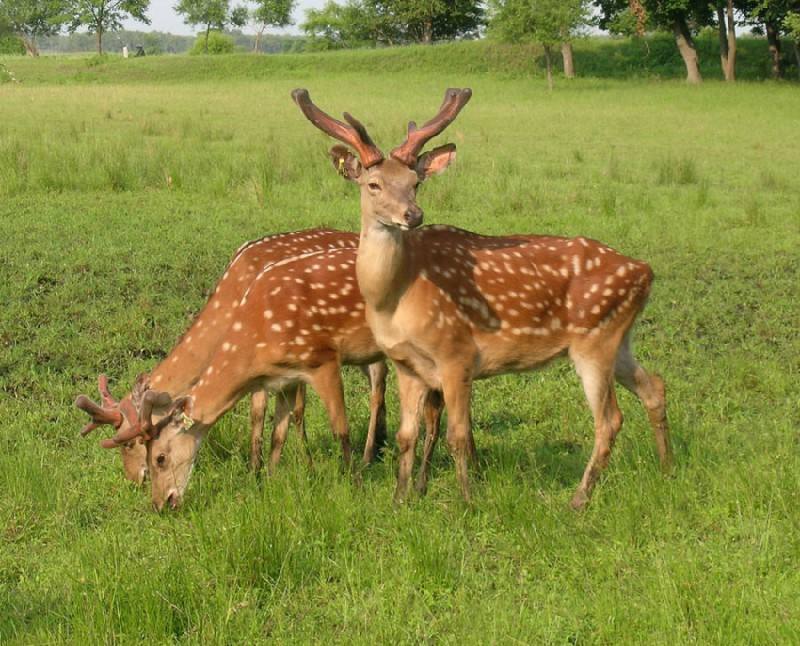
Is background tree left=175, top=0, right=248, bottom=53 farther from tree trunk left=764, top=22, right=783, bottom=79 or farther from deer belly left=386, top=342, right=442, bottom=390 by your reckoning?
deer belly left=386, top=342, right=442, bottom=390

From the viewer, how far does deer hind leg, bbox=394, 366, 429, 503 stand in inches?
207

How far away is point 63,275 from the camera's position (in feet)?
29.8

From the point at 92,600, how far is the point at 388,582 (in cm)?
111

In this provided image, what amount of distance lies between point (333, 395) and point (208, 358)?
2.25ft

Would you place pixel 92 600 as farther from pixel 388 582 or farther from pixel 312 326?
pixel 312 326

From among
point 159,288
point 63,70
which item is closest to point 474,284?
point 159,288

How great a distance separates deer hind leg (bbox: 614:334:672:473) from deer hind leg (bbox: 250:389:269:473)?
1.94 metres

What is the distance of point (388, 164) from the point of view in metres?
4.86

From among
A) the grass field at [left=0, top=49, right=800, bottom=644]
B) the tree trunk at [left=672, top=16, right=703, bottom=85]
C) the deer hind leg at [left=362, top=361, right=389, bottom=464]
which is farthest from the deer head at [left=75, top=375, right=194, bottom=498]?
the tree trunk at [left=672, top=16, right=703, bottom=85]

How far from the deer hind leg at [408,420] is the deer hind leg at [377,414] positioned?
752mm

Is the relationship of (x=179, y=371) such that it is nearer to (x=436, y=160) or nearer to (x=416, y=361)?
(x=416, y=361)

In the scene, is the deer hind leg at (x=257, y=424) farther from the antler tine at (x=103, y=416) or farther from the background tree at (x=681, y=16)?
the background tree at (x=681, y=16)

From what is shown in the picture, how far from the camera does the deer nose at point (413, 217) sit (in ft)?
14.8

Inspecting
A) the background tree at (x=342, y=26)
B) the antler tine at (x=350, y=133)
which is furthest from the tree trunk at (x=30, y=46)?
the antler tine at (x=350, y=133)
